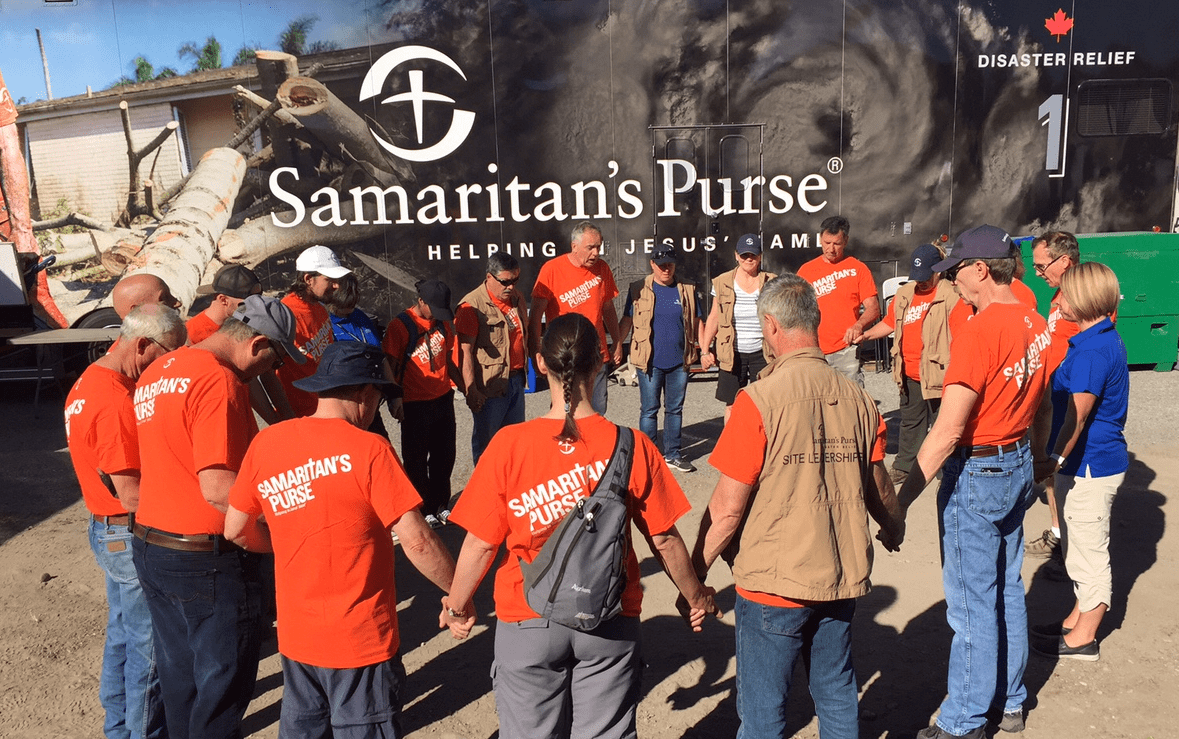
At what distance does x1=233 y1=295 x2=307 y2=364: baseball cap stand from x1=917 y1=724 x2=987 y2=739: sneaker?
3067mm

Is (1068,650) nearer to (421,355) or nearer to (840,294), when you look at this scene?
(840,294)

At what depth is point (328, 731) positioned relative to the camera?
286 centimetres

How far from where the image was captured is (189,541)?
2.99 metres

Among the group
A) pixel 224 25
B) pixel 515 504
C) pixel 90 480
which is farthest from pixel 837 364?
pixel 224 25

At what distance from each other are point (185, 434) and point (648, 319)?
4518 mm

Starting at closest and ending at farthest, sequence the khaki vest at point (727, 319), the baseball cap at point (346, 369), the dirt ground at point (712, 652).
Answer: the baseball cap at point (346, 369) → the dirt ground at point (712, 652) → the khaki vest at point (727, 319)

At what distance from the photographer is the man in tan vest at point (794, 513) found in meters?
2.73

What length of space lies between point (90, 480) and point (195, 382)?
2.60 ft

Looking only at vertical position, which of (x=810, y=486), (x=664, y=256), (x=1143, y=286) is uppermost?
(x=664, y=256)

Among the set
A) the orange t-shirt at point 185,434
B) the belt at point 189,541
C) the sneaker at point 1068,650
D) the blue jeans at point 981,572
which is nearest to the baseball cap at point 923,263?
the sneaker at point 1068,650

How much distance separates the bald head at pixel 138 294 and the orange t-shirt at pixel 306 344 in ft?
2.11

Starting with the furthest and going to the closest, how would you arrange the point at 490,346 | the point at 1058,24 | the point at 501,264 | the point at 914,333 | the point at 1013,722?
the point at 1058,24 < the point at 914,333 < the point at 490,346 < the point at 501,264 < the point at 1013,722

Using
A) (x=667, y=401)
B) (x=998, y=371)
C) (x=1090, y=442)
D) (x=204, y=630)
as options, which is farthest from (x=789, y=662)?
(x=667, y=401)

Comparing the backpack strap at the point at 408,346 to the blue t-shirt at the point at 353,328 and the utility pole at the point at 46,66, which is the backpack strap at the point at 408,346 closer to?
the blue t-shirt at the point at 353,328
